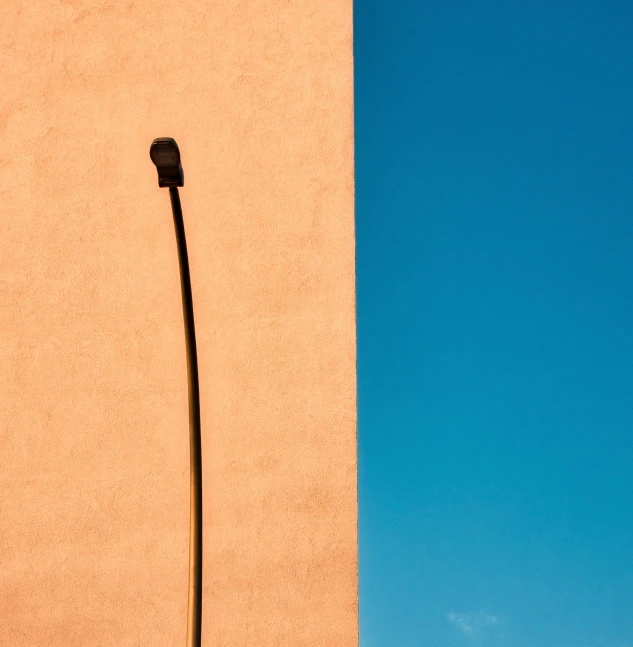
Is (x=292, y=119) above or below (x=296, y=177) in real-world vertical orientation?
above

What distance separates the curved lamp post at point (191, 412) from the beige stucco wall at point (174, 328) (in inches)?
65.3

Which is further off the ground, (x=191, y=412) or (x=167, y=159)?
(x=167, y=159)

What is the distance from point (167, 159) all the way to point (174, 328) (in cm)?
226

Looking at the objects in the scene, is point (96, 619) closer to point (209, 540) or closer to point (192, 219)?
point (209, 540)

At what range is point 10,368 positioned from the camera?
5.57 m

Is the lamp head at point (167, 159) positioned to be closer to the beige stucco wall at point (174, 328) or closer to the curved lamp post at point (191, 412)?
the curved lamp post at point (191, 412)

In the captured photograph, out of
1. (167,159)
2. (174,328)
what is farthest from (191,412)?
(174,328)

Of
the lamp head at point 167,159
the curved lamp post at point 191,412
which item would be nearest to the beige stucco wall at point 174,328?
the curved lamp post at point 191,412

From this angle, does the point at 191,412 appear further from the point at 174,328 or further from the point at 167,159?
the point at 174,328

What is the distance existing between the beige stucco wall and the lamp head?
2021mm

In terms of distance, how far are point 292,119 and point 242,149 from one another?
0.54 meters

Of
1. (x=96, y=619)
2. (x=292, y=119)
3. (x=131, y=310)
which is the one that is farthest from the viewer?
(x=292, y=119)

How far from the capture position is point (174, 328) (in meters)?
5.63

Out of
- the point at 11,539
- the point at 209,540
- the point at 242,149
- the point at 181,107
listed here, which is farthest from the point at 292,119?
the point at 11,539
